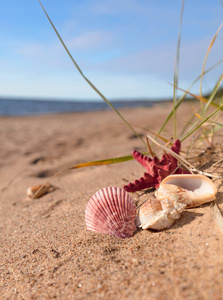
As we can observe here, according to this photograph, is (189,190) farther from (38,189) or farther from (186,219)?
(38,189)

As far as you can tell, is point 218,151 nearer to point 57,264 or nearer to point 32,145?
point 57,264

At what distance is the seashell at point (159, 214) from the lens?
4.35 feet

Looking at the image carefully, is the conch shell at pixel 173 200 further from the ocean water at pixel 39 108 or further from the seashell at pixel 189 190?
the ocean water at pixel 39 108

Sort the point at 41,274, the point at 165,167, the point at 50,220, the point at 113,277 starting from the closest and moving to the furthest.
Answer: the point at 113,277 → the point at 41,274 → the point at 165,167 → the point at 50,220

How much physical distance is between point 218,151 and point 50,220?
1.24 metres

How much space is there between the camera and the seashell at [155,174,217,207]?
4.54ft

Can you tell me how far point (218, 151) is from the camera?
1973 mm

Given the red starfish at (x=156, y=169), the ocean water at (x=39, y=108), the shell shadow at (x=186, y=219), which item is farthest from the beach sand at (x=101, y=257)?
the ocean water at (x=39, y=108)

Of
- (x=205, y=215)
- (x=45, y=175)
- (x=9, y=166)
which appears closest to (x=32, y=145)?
(x=9, y=166)

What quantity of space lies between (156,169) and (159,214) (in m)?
0.34

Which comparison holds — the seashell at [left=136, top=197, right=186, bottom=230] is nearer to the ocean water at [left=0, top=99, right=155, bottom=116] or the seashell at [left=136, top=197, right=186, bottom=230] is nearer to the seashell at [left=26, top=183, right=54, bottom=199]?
the seashell at [left=26, top=183, right=54, bottom=199]

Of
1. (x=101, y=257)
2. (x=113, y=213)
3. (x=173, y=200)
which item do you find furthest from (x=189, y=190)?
(x=101, y=257)

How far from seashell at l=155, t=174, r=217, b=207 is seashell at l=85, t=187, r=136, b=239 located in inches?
7.0

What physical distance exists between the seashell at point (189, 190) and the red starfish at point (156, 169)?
0.40ft
